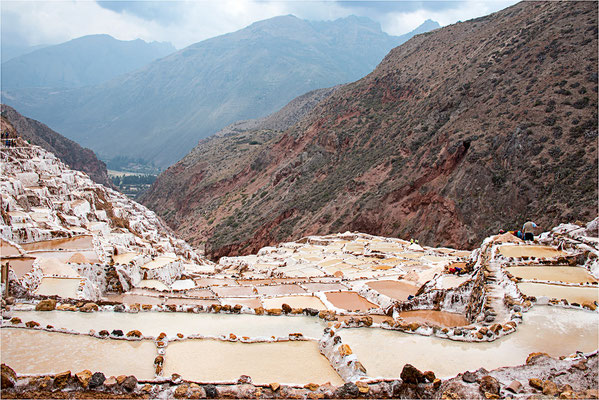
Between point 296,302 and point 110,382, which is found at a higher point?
point 110,382

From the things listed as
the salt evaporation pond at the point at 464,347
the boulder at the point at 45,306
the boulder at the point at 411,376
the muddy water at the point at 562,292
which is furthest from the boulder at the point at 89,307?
the muddy water at the point at 562,292

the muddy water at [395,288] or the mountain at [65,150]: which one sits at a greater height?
the mountain at [65,150]

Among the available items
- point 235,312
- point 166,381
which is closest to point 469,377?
point 166,381

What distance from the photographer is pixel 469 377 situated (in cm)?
666

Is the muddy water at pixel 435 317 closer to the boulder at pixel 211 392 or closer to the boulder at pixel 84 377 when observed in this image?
the boulder at pixel 211 392

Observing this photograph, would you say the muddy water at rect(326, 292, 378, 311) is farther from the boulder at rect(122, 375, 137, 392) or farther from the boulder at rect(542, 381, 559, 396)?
the boulder at rect(122, 375, 137, 392)

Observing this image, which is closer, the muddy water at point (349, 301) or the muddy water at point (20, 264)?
the muddy water at point (20, 264)

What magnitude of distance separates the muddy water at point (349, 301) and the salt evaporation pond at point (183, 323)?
3.93 metres

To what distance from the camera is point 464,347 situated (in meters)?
8.54

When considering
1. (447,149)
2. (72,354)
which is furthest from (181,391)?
(447,149)

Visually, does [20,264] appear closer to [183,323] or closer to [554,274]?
[183,323]

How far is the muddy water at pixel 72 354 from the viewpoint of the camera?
23.2ft

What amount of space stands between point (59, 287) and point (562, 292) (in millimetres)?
13712

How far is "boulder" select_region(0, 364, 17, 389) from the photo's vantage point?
238 inches
